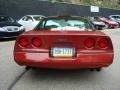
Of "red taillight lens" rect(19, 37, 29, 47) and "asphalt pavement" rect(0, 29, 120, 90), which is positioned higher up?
"red taillight lens" rect(19, 37, 29, 47)

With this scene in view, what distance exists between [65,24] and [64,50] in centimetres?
148

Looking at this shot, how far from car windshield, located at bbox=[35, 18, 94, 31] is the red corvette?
2.81ft

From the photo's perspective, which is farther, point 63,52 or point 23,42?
point 23,42

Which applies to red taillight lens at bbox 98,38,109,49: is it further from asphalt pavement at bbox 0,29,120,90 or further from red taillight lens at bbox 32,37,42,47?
red taillight lens at bbox 32,37,42,47

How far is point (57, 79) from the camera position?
22.4 ft

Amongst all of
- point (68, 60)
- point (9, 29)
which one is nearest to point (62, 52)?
point (68, 60)

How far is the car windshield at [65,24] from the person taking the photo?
7.52m

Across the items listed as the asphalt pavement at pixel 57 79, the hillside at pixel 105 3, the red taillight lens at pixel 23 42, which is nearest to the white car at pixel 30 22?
the asphalt pavement at pixel 57 79

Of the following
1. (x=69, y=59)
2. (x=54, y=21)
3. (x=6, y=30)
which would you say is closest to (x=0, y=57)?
(x=54, y=21)

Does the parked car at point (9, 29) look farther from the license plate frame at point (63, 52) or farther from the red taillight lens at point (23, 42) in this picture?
the license plate frame at point (63, 52)

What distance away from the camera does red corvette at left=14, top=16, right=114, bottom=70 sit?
6324 mm

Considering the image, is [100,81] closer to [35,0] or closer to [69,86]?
[69,86]

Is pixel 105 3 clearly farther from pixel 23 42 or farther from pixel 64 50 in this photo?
pixel 64 50

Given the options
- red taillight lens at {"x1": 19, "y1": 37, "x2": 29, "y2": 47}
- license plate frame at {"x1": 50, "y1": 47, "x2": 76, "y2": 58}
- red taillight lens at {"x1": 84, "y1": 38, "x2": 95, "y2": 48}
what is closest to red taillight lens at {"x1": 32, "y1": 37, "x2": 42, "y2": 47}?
red taillight lens at {"x1": 19, "y1": 37, "x2": 29, "y2": 47}
